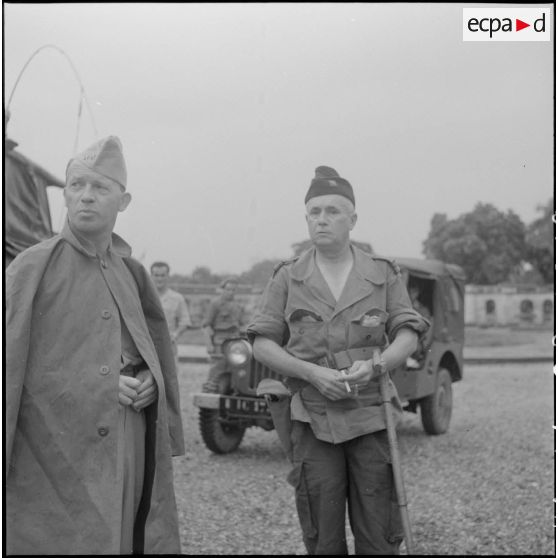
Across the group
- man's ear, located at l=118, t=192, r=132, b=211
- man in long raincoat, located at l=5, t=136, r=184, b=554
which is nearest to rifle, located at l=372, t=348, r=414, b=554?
man in long raincoat, located at l=5, t=136, r=184, b=554

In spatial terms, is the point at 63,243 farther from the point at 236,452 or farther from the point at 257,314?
the point at 236,452

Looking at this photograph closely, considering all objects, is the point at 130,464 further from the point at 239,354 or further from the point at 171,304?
the point at 239,354

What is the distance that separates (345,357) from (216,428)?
3749 mm

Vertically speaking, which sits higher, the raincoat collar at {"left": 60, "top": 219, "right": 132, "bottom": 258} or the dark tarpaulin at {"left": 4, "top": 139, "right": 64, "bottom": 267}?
the dark tarpaulin at {"left": 4, "top": 139, "right": 64, "bottom": 267}

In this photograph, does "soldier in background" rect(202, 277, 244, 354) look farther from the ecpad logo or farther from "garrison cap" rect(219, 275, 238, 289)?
the ecpad logo

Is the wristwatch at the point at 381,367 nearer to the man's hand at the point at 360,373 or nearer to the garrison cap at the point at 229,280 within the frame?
the man's hand at the point at 360,373

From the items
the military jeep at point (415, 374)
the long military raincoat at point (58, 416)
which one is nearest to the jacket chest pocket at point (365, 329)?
the long military raincoat at point (58, 416)

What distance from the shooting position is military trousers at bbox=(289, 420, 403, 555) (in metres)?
2.48

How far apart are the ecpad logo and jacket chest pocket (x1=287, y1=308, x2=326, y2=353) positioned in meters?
1.25

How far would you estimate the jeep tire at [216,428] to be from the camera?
5953 millimetres

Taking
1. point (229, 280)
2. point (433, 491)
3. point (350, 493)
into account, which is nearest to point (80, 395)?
point (350, 493)

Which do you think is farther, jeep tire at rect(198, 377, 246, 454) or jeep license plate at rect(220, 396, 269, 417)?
jeep tire at rect(198, 377, 246, 454)

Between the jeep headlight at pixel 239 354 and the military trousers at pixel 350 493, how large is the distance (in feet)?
11.0

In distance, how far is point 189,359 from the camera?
12.6 m
